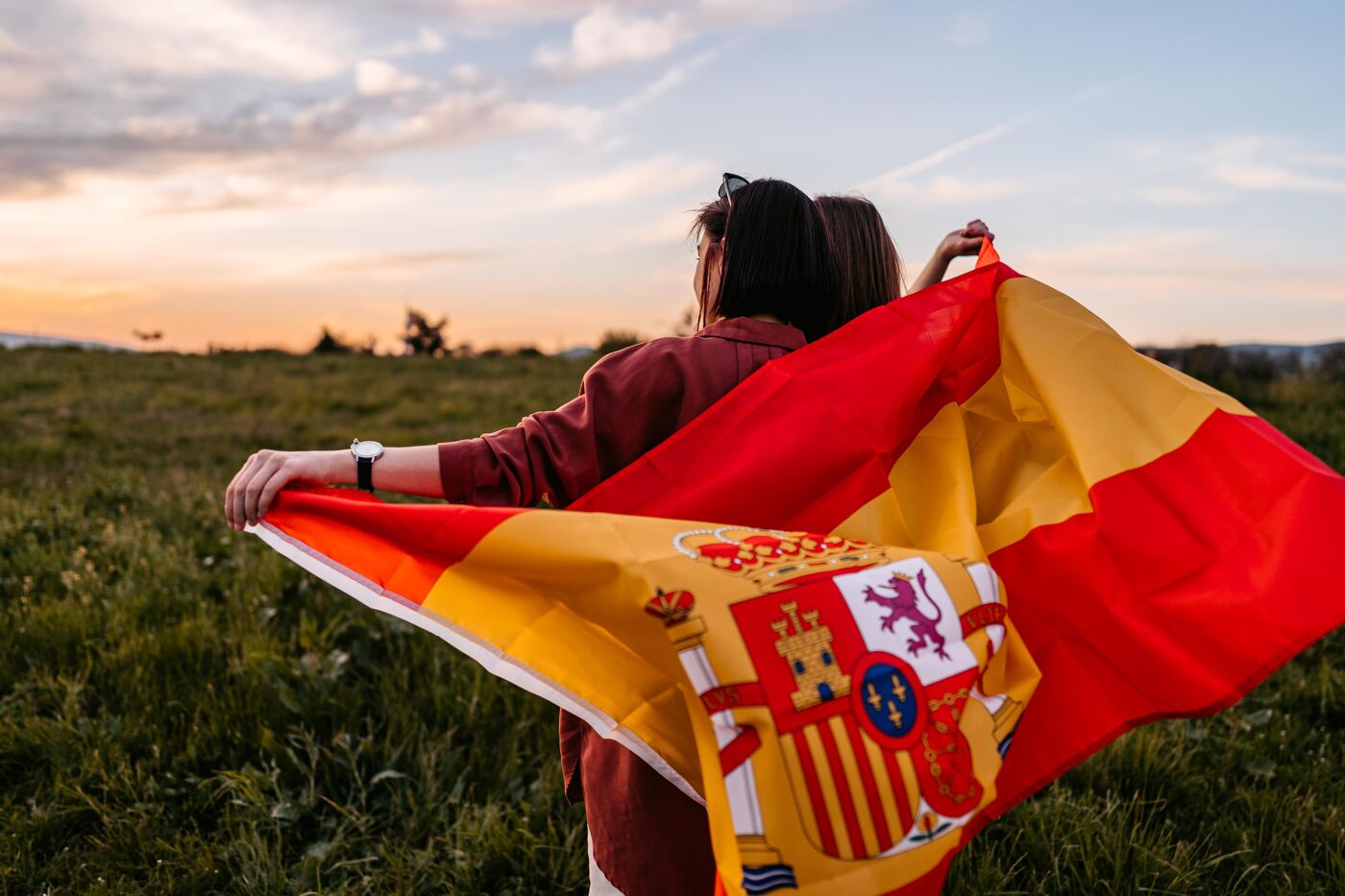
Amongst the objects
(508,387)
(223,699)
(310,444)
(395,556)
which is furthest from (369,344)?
(395,556)

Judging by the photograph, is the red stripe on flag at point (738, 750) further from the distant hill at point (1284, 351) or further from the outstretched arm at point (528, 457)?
the distant hill at point (1284, 351)

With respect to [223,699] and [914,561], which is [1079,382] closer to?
[914,561]

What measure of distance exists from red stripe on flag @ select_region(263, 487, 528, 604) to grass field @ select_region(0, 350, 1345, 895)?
0.83 metres

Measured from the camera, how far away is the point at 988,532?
7.13 feet

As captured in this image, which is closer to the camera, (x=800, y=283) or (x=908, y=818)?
(x=908, y=818)

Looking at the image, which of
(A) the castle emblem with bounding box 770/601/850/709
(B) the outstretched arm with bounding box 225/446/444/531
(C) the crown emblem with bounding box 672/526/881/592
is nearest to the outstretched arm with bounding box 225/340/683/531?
(B) the outstretched arm with bounding box 225/446/444/531

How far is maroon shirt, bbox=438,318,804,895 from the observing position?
2.04 meters

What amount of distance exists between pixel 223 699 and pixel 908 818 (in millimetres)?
3228

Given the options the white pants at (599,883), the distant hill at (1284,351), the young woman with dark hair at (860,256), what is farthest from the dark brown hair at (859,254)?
the distant hill at (1284,351)

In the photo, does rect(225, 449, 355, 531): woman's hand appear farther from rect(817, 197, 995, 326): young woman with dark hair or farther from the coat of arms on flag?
rect(817, 197, 995, 326): young woman with dark hair

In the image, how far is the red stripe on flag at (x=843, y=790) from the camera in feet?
5.01

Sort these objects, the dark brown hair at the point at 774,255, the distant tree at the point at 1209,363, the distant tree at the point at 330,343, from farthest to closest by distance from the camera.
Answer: the distant tree at the point at 330,343, the distant tree at the point at 1209,363, the dark brown hair at the point at 774,255

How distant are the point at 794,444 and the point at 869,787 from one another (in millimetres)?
784

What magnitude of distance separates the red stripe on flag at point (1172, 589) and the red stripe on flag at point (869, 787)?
23.1 inches
